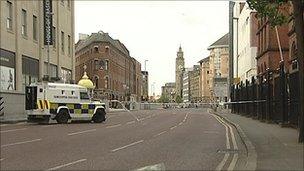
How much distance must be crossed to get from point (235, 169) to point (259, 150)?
4242mm

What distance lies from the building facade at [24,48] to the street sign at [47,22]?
36 cm

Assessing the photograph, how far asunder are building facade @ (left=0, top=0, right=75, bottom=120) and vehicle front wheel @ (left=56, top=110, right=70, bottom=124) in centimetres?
640

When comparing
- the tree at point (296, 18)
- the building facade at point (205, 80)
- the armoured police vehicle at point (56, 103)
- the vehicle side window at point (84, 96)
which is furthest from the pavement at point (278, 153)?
the building facade at point (205, 80)

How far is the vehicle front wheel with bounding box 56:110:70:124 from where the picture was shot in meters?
33.1

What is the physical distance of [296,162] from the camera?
42.1 ft

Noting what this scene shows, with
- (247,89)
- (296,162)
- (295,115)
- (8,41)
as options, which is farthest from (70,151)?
(247,89)

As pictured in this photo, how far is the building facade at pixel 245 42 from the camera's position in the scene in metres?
69.1

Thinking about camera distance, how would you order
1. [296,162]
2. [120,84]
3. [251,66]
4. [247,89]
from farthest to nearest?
1. [120,84]
2. [251,66]
3. [247,89]
4. [296,162]

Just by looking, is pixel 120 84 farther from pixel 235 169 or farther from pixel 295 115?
pixel 235 169

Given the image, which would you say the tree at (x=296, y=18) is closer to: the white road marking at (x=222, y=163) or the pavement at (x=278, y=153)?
the pavement at (x=278, y=153)

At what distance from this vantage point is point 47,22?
47312 millimetres

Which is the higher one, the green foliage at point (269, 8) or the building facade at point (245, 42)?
the building facade at point (245, 42)

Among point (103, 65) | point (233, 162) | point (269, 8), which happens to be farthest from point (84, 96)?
point (103, 65)

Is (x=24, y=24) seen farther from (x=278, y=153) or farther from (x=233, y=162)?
(x=233, y=162)
